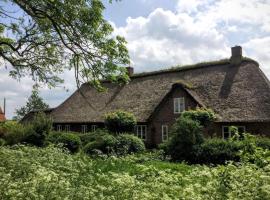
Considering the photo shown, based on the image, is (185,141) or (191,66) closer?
(185,141)

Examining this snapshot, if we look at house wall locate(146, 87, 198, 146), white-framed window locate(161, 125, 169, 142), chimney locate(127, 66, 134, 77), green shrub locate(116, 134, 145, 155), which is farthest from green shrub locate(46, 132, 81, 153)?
chimney locate(127, 66, 134, 77)

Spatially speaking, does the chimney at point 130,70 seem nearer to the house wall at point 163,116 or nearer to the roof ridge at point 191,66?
the roof ridge at point 191,66

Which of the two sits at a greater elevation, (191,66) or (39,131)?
(191,66)

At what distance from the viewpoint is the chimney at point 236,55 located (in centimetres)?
3366

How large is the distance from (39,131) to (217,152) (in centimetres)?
1506

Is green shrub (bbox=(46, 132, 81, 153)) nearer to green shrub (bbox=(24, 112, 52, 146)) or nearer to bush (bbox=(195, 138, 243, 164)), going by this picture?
green shrub (bbox=(24, 112, 52, 146))

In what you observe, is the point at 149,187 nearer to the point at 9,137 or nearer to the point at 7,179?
the point at 7,179

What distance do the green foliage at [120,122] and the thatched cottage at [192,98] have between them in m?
1.18

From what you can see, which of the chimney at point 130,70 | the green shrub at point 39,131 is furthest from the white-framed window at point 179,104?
the chimney at point 130,70

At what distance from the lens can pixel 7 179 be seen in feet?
21.1

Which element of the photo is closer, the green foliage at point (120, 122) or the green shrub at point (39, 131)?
the green shrub at point (39, 131)

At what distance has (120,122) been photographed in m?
33.5

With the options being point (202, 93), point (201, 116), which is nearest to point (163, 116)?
point (202, 93)

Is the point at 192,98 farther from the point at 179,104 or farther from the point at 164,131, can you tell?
the point at 164,131
